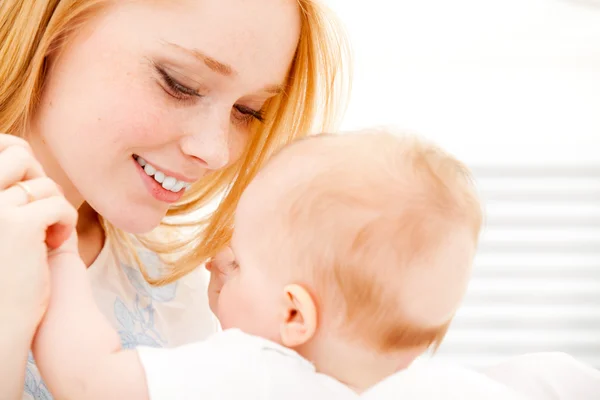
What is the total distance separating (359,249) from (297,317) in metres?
0.12

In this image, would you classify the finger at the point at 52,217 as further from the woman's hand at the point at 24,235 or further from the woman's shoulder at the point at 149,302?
the woman's shoulder at the point at 149,302

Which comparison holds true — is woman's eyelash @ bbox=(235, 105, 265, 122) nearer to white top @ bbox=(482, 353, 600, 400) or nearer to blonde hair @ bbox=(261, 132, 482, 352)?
blonde hair @ bbox=(261, 132, 482, 352)

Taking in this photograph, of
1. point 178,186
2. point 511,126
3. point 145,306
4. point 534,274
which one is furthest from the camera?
point 534,274

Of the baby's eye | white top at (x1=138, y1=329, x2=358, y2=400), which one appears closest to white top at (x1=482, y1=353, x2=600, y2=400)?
white top at (x1=138, y1=329, x2=358, y2=400)

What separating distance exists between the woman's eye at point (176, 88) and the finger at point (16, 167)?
28cm

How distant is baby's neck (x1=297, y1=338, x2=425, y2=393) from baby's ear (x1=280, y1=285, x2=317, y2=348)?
25mm

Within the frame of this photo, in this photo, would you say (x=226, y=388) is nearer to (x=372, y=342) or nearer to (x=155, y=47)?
(x=372, y=342)

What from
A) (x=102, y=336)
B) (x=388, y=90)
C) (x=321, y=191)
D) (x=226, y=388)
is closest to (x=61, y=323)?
(x=102, y=336)

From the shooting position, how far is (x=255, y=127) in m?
1.42

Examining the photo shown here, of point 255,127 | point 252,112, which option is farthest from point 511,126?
point 252,112

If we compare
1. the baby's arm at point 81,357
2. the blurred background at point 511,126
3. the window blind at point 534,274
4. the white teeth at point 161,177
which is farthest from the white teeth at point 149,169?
the window blind at point 534,274

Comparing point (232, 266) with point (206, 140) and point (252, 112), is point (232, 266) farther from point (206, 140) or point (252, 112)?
point (252, 112)

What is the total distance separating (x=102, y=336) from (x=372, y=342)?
0.33 metres

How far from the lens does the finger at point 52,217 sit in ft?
2.75
